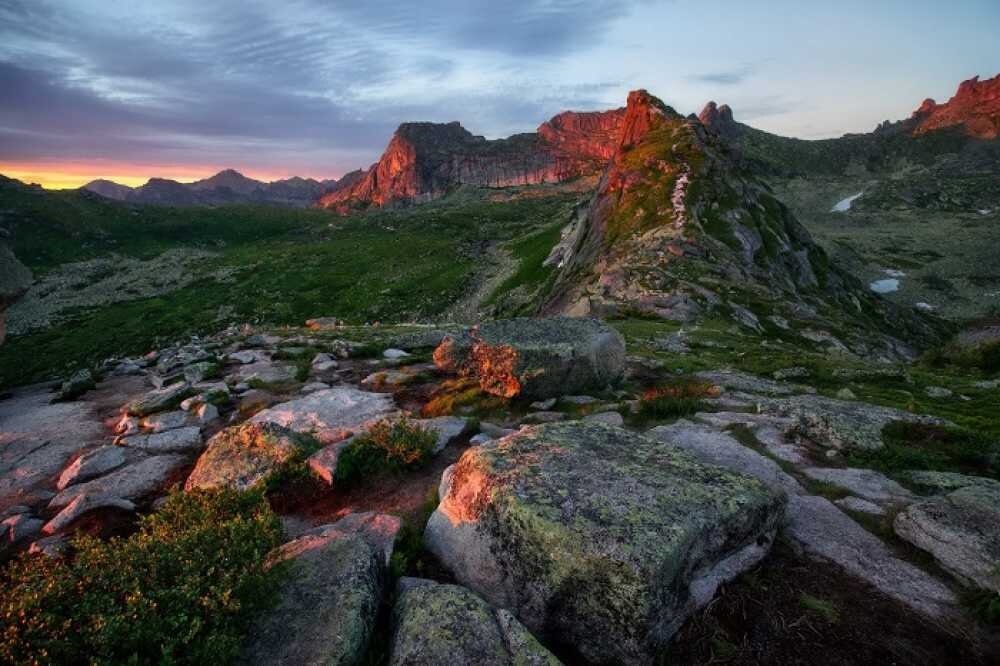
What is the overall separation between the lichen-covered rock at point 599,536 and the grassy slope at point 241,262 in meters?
51.5

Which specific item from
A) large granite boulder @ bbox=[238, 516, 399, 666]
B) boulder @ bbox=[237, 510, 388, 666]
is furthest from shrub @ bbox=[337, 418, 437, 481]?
boulder @ bbox=[237, 510, 388, 666]

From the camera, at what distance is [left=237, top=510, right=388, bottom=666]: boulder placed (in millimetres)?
5352

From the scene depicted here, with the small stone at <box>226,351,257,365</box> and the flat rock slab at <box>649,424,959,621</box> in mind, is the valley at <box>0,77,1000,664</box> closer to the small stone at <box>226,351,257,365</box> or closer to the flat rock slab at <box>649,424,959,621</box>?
the flat rock slab at <box>649,424,959,621</box>

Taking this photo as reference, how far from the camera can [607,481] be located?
7488mm


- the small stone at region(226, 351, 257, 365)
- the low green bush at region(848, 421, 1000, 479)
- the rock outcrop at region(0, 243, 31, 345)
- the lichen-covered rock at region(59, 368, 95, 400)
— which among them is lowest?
the lichen-covered rock at region(59, 368, 95, 400)

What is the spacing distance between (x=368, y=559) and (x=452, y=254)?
9075cm

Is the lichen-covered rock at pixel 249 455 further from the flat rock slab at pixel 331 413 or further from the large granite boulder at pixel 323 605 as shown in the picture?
the large granite boulder at pixel 323 605

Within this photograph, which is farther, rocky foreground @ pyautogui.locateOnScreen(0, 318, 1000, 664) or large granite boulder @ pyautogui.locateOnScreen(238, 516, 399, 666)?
rocky foreground @ pyautogui.locateOnScreen(0, 318, 1000, 664)

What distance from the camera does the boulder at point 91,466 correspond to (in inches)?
467

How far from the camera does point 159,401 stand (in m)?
16.3

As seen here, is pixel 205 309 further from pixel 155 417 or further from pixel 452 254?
pixel 155 417

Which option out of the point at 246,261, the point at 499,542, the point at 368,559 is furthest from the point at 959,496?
the point at 246,261

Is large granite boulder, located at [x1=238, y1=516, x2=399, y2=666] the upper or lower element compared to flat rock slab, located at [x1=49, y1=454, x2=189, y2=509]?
upper

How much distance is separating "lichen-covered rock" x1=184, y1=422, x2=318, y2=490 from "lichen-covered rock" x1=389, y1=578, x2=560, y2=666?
18.4 feet
